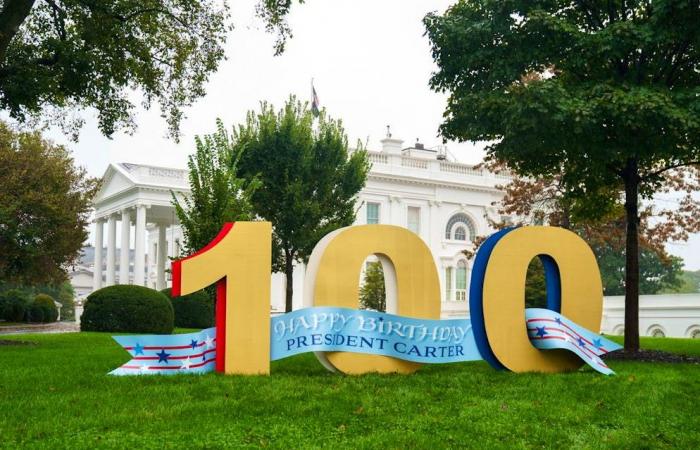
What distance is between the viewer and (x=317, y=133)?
30203 mm

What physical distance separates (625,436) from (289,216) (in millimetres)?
21217

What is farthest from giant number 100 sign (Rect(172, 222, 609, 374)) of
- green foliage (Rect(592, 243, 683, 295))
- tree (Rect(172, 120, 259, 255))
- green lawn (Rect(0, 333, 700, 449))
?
green foliage (Rect(592, 243, 683, 295))

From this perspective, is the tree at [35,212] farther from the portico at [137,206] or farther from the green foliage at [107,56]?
the portico at [137,206]

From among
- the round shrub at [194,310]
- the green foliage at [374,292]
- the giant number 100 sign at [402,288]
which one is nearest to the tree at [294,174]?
the round shrub at [194,310]

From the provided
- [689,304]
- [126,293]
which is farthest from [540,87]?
[689,304]

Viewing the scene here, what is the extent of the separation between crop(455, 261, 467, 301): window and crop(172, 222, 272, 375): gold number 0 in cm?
4245

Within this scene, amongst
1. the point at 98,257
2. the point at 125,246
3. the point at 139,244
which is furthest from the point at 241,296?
the point at 98,257

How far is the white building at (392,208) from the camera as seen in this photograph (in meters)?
44.7

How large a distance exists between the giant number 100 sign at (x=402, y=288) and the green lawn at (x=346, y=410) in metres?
0.46

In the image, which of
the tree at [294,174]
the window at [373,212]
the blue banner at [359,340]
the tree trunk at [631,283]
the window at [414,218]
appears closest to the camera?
the blue banner at [359,340]

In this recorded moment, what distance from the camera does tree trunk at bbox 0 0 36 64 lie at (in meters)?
12.6

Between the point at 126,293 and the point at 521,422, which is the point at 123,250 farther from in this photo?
the point at 521,422

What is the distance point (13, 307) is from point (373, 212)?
23.6 meters

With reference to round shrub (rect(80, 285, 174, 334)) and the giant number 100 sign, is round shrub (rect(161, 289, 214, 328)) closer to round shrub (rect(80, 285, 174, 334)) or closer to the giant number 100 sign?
round shrub (rect(80, 285, 174, 334))
